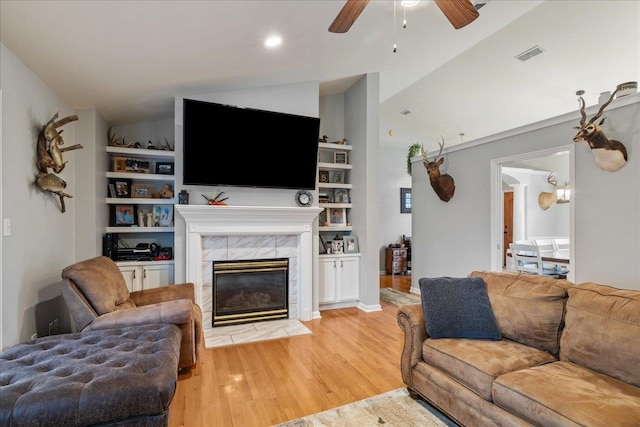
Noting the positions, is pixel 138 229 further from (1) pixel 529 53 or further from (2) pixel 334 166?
(1) pixel 529 53

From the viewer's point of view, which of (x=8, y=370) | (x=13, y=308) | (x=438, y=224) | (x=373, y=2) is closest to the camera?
(x=8, y=370)

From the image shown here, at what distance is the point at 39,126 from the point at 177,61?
1.25 m

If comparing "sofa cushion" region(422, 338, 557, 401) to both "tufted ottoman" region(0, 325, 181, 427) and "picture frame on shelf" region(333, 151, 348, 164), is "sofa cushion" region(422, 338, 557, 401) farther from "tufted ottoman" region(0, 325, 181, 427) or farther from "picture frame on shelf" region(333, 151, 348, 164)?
"picture frame on shelf" region(333, 151, 348, 164)

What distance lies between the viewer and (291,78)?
3.93 meters

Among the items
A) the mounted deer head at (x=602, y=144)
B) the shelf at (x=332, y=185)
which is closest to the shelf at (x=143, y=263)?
the shelf at (x=332, y=185)

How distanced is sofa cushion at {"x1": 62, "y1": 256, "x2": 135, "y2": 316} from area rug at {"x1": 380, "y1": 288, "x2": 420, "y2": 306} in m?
3.67

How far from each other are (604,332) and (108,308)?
3292 mm

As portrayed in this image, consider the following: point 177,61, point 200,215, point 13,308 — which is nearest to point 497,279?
point 200,215

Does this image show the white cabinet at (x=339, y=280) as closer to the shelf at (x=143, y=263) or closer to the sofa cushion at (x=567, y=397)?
the shelf at (x=143, y=263)

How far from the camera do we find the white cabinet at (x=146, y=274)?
3.73 meters

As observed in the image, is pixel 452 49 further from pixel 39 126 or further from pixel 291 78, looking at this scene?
pixel 39 126

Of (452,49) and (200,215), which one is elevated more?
(452,49)

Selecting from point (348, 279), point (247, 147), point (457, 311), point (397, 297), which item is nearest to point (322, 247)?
point (348, 279)

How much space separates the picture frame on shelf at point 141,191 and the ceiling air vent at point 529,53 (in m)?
5.45
